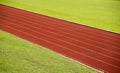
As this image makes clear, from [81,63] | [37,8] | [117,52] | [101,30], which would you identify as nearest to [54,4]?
[37,8]

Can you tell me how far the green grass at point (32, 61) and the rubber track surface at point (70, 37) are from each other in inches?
20.7

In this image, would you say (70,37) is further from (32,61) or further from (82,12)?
(82,12)

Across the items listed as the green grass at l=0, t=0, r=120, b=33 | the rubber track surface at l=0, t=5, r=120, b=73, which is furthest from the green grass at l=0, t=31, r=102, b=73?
the green grass at l=0, t=0, r=120, b=33

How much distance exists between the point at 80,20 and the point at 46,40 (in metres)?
3.10

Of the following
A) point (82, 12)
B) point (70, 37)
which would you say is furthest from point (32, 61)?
point (82, 12)

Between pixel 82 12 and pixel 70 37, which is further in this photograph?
pixel 82 12

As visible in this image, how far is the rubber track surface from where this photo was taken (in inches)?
218

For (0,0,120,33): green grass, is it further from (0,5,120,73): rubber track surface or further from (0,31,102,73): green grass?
(0,31,102,73): green grass

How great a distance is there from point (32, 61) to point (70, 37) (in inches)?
100

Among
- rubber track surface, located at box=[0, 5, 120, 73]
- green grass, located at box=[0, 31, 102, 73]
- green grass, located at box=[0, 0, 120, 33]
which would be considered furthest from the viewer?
green grass, located at box=[0, 0, 120, 33]

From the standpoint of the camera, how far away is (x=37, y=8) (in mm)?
11047

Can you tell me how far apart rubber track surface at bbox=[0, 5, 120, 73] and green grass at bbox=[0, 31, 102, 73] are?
527 mm

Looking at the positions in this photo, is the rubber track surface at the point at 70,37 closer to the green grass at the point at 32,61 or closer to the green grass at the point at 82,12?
the green grass at the point at 32,61

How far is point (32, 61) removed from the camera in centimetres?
472
